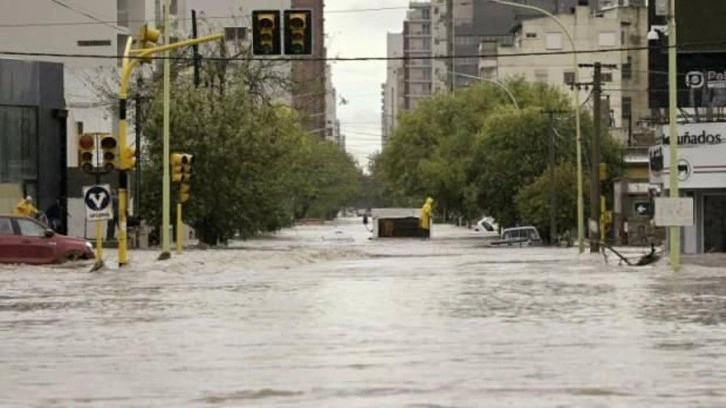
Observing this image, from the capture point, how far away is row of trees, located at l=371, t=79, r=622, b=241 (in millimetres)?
81562

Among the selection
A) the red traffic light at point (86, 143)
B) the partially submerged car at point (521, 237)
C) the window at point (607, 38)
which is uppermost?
the window at point (607, 38)

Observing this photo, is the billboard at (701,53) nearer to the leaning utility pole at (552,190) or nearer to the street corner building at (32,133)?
the leaning utility pole at (552,190)

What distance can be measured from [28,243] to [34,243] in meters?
0.16

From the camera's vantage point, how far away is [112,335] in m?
20.3

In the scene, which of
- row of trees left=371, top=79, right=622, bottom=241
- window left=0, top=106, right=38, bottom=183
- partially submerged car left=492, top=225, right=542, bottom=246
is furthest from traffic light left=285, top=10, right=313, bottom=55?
row of trees left=371, top=79, right=622, bottom=241

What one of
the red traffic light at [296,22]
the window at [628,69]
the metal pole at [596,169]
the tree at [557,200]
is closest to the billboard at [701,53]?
the metal pole at [596,169]

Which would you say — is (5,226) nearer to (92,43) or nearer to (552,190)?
(552,190)

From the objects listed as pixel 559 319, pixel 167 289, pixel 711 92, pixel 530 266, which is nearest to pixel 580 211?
pixel 711 92

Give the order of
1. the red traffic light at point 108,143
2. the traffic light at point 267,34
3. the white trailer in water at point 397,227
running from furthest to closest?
the white trailer in water at point 397,227
the red traffic light at point 108,143
the traffic light at point 267,34

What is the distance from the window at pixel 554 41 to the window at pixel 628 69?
5.88m

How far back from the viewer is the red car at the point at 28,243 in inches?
1540

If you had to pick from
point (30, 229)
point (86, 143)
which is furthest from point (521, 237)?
point (86, 143)

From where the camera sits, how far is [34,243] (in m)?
39.4

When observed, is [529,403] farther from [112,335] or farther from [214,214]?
[214,214]
